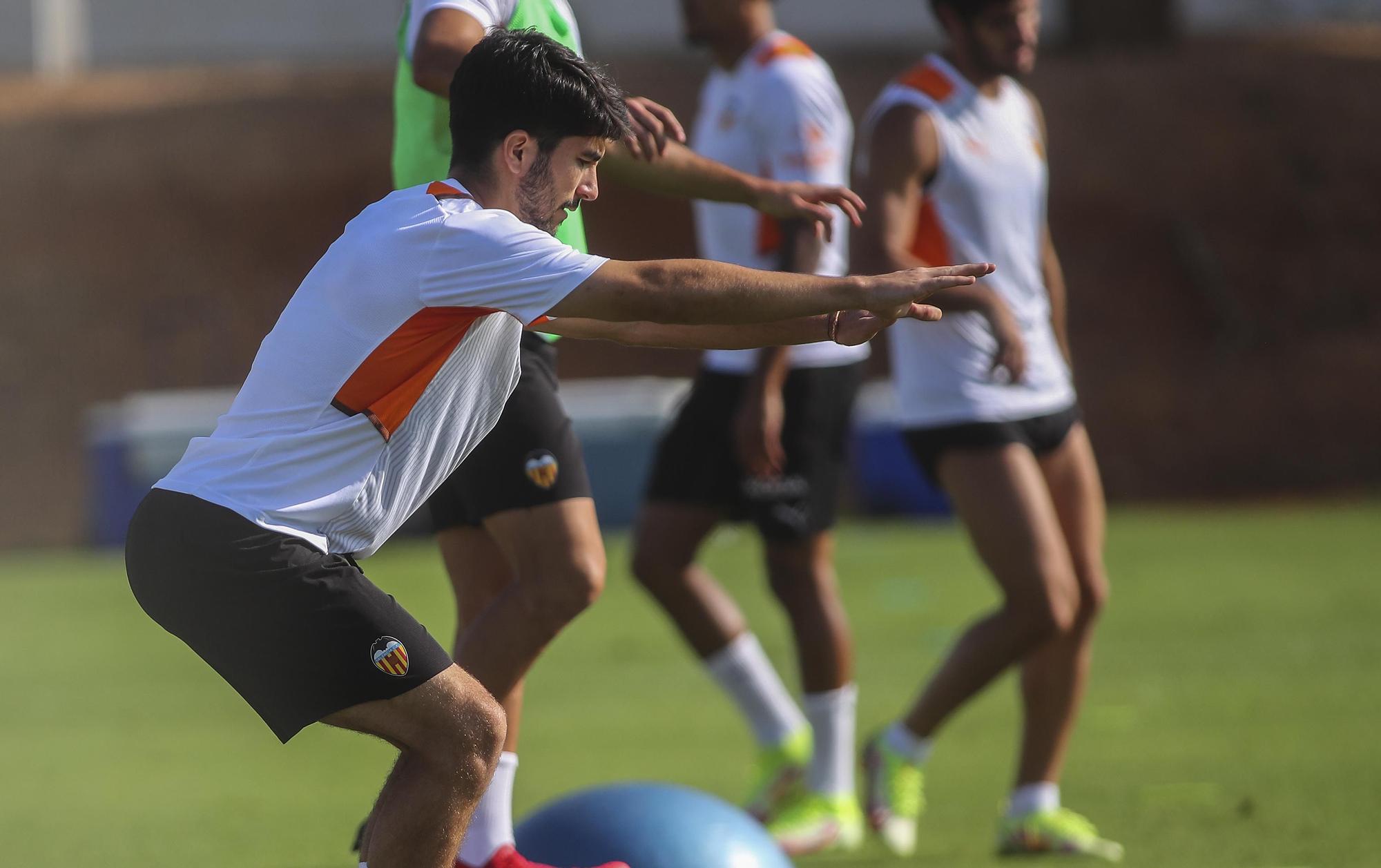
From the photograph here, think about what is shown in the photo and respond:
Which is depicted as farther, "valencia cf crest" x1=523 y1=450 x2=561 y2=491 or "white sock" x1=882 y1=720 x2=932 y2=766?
"white sock" x1=882 y1=720 x2=932 y2=766

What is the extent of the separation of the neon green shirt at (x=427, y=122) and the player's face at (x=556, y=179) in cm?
78

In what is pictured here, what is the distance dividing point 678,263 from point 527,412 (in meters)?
1.10

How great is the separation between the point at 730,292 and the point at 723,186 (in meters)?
1.00

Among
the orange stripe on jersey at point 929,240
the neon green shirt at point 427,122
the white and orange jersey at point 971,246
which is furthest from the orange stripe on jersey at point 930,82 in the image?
A: the neon green shirt at point 427,122

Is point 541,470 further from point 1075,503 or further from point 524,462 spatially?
point 1075,503

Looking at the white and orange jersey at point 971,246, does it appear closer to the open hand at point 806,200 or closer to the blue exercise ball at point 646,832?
the open hand at point 806,200

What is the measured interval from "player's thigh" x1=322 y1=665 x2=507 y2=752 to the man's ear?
39.3 inches

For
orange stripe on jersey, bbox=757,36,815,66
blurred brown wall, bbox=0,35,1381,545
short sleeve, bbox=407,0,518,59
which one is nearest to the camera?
short sleeve, bbox=407,0,518,59

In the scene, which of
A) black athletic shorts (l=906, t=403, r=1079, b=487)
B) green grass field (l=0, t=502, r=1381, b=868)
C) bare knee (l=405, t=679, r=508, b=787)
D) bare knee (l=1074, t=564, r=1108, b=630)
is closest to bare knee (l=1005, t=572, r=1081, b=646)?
bare knee (l=1074, t=564, r=1108, b=630)

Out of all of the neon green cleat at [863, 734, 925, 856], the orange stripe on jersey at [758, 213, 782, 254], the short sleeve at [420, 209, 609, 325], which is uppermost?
the short sleeve at [420, 209, 609, 325]

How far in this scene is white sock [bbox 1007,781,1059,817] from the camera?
580 cm

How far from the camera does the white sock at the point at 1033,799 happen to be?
580 cm

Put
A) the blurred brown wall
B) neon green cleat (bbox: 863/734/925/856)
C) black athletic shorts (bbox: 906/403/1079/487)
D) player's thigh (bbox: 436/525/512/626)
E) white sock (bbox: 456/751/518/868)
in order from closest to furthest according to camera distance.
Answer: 1. white sock (bbox: 456/751/518/868)
2. player's thigh (bbox: 436/525/512/626)
3. black athletic shorts (bbox: 906/403/1079/487)
4. neon green cleat (bbox: 863/734/925/856)
5. the blurred brown wall

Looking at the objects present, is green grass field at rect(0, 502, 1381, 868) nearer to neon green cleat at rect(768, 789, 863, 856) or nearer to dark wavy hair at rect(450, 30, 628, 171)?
neon green cleat at rect(768, 789, 863, 856)
